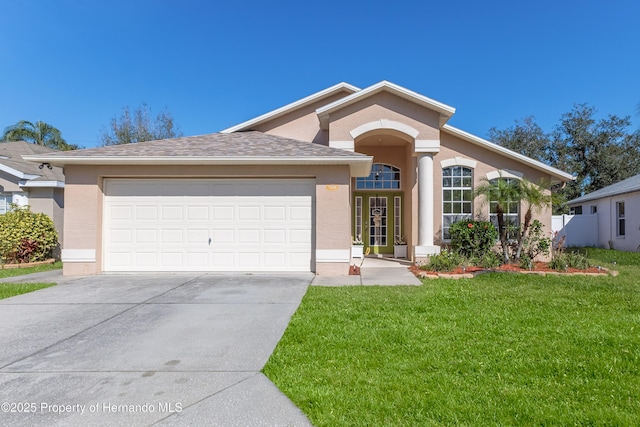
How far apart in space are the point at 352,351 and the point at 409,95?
9253mm

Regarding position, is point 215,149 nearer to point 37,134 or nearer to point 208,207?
point 208,207

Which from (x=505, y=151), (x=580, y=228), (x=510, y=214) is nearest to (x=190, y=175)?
(x=505, y=151)

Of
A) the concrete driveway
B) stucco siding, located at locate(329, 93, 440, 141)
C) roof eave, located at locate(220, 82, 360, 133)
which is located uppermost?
roof eave, located at locate(220, 82, 360, 133)

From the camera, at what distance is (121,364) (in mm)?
3949

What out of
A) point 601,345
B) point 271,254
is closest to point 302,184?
point 271,254

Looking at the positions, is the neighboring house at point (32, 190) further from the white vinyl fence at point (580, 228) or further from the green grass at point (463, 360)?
the white vinyl fence at point (580, 228)

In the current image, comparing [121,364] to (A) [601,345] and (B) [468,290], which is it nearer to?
(A) [601,345]

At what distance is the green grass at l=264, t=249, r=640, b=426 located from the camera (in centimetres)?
295

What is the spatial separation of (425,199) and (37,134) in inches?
1155

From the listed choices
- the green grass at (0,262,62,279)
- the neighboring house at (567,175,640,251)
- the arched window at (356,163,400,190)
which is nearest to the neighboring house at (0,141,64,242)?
the green grass at (0,262,62,279)

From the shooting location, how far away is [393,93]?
11500 mm

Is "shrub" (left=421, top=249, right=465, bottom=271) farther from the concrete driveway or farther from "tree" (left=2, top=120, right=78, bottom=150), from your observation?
"tree" (left=2, top=120, right=78, bottom=150)

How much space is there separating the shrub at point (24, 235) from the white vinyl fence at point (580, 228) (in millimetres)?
22665

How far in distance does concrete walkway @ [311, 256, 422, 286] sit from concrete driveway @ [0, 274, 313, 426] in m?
1.45
